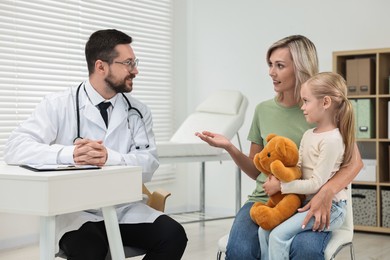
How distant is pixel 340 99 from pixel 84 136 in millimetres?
882

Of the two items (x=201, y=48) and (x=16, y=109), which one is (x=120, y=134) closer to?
(x=16, y=109)

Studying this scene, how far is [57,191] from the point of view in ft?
5.10

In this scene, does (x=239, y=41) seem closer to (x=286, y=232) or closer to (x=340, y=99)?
(x=340, y=99)

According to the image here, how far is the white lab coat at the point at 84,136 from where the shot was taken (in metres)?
2.03

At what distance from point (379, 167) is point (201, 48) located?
1935 mm

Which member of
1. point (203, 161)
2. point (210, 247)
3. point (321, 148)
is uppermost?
point (321, 148)

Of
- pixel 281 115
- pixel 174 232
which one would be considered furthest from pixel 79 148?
pixel 281 115

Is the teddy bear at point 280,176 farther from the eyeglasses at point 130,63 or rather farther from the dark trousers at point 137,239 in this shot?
Answer: the eyeglasses at point 130,63

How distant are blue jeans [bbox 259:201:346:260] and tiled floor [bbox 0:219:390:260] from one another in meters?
1.55

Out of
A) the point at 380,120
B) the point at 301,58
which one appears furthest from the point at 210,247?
the point at 301,58

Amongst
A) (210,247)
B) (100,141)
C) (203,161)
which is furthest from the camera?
(203,161)

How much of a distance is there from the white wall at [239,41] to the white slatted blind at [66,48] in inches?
8.9

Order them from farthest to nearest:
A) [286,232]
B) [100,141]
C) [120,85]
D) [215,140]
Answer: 1. [120,85]
2. [215,140]
3. [100,141]
4. [286,232]

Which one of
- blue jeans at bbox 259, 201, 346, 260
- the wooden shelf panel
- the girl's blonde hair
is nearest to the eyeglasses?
the girl's blonde hair
